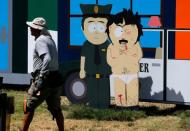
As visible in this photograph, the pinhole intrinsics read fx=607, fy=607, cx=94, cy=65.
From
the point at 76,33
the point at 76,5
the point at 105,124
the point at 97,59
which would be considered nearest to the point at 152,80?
the point at 97,59

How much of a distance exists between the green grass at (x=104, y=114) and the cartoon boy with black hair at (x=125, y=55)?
419 millimetres

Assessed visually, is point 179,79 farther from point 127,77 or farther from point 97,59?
point 97,59

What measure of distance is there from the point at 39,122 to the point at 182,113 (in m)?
2.67

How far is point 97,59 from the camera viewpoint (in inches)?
467

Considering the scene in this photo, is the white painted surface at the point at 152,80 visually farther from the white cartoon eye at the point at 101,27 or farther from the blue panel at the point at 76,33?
the blue panel at the point at 76,33

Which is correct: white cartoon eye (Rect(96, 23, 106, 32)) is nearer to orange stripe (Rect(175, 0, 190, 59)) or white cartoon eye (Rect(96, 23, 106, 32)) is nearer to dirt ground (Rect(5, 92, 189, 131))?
orange stripe (Rect(175, 0, 190, 59))

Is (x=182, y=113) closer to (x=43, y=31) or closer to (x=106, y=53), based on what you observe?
(x=106, y=53)

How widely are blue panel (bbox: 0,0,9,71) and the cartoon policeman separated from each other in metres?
2.99

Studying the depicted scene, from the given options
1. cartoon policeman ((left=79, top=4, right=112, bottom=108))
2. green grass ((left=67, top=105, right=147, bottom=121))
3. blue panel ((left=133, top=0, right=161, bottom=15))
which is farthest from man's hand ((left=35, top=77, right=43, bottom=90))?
blue panel ((left=133, top=0, right=161, bottom=15))

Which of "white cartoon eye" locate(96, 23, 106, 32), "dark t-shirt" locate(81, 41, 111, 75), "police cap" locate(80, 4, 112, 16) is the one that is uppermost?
"police cap" locate(80, 4, 112, 16)

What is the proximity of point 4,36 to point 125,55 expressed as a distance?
3.88 m

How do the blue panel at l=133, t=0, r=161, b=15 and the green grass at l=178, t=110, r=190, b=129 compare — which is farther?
the blue panel at l=133, t=0, r=161, b=15

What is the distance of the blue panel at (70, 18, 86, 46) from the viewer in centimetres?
1246

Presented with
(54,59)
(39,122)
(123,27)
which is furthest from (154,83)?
(54,59)
